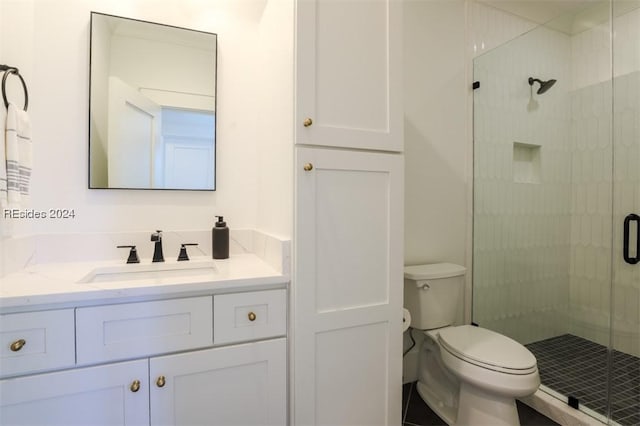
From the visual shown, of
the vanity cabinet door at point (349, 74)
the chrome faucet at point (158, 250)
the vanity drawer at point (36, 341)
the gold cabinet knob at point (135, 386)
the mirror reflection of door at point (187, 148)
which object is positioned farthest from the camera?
the mirror reflection of door at point (187, 148)

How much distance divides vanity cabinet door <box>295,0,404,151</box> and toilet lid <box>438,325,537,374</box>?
3.24ft

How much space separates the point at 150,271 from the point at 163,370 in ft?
1.53

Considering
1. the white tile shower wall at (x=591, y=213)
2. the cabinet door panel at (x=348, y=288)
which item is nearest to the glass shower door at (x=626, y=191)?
the white tile shower wall at (x=591, y=213)

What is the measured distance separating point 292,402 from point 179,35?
172 cm

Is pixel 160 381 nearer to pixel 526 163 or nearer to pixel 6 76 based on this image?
pixel 6 76

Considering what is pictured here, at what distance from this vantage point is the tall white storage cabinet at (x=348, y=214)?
1.11 meters

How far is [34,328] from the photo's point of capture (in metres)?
0.87

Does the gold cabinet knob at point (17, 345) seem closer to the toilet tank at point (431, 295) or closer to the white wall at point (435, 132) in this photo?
the toilet tank at point (431, 295)

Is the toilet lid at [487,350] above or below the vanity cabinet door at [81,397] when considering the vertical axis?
below

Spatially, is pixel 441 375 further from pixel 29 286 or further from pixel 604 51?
pixel 604 51

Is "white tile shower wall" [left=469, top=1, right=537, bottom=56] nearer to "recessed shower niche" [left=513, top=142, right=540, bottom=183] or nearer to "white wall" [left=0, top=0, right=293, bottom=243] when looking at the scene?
"recessed shower niche" [left=513, top=142, right=540, bottom=183]

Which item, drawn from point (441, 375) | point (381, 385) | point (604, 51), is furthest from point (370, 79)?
point (604, 51)

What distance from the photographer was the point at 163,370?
0.99m

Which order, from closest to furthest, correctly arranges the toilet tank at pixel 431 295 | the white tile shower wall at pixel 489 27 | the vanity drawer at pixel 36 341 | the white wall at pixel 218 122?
the vanity drawer at pixel 36 341, the white wall at pixel 218 122, the toilet tank at pixel 431 295, the white tile shower wall at pixel 489 27
